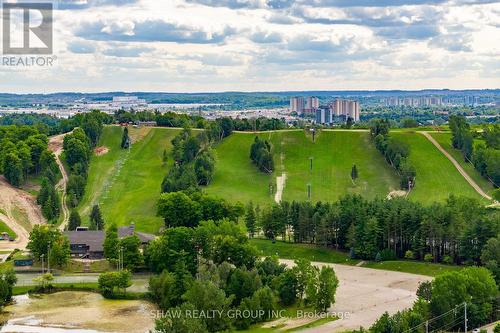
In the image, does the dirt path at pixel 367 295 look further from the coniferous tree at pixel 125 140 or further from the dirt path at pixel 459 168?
the coniferous tree at pixel 125 140

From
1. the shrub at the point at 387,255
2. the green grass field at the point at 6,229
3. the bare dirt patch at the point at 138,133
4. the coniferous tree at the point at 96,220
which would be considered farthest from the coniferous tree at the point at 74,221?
the bare dirt patch at the point at 138,133

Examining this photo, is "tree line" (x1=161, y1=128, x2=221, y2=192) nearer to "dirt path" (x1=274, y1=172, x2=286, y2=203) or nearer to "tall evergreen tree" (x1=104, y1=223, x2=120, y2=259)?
"dirt path" (x1=274, y1=172, x2=286, y2=203)

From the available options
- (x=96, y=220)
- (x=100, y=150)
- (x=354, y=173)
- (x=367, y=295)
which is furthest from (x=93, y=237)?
(x=100, y=150)

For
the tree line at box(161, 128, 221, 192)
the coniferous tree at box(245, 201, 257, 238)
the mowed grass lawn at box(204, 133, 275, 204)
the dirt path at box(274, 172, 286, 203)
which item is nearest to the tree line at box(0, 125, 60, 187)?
the tree line at box(161, 128, 221, 192)

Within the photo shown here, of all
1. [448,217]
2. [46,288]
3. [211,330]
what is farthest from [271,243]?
[211,330]

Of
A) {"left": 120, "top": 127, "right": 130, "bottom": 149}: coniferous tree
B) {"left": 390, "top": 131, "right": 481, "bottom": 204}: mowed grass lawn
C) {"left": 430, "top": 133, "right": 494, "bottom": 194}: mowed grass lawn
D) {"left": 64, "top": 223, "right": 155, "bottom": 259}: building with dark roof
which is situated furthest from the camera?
{"left": 120, "top": 127, "right": 130, "bottom": 149}: coniferous tree
